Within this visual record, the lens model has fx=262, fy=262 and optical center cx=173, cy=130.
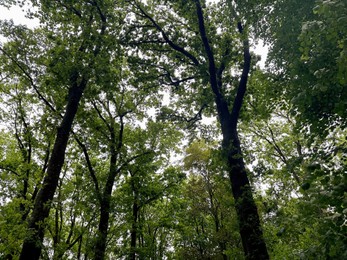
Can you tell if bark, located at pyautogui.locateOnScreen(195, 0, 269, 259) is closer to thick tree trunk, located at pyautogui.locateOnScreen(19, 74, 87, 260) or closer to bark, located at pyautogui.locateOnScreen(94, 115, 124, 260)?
thick tree trunk, located at pyautogui.locateOnScreen(19, 74, 87, 260)

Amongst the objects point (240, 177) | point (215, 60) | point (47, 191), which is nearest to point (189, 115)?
point (215, 60)

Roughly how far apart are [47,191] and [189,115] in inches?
283

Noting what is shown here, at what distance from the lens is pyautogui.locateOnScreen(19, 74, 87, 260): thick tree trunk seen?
20.9 ft

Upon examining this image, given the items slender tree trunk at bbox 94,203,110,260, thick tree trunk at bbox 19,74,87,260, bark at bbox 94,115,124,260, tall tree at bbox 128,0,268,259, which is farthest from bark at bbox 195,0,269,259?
slender tree trunk at bbox 94,203,110,260

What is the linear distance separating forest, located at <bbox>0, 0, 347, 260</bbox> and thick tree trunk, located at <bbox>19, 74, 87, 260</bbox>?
3 cm

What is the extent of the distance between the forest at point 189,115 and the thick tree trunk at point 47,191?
33mm

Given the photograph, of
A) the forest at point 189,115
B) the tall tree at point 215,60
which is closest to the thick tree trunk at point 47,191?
the forest at point 189,115

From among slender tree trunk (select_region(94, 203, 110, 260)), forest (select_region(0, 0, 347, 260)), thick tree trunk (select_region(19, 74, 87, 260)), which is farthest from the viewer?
slender tree trunk (select_region(94, 203, 110, 260))

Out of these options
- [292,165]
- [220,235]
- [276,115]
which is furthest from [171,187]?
[292,165]

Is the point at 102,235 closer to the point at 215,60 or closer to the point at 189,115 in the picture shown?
the point at 189,115

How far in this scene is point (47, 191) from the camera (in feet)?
23.4

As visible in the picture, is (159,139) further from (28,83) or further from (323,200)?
(323,200)

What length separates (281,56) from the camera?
18.6 feet

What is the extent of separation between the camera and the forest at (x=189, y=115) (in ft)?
11.7
